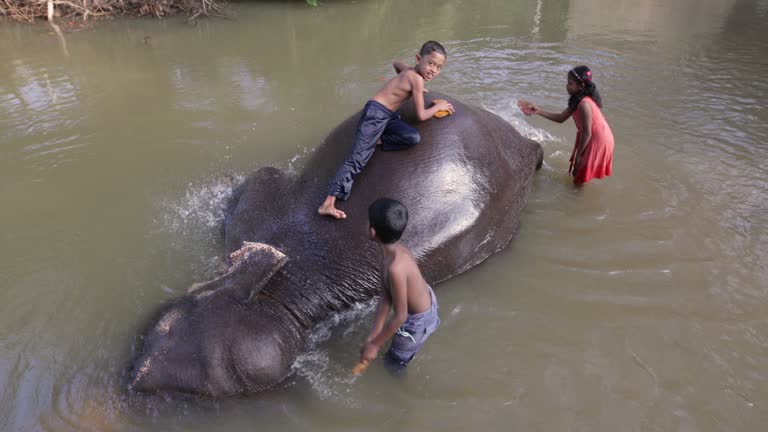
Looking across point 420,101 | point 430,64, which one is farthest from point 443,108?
point 430,64

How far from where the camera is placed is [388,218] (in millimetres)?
2498

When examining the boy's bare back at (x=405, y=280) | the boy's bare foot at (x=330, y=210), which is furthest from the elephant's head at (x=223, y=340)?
the boy's bare back at (x=405, y=280)

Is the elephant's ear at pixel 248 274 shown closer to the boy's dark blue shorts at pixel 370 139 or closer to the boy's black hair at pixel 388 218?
the boy's dark blue shorts at pixel 370 139

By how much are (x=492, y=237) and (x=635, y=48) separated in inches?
310

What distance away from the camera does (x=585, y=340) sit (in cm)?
356

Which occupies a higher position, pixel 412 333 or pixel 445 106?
pixel 445 106

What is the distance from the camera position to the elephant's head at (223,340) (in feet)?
9.50

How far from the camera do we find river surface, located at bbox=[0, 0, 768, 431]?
3123 mm

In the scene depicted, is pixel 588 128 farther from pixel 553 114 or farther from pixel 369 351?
pixel 369 351

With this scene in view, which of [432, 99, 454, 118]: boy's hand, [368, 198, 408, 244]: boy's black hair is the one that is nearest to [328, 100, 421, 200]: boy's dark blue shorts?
[432, 99, 454, 118]: boy's hand

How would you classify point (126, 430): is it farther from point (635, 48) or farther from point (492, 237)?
point (635, 48)

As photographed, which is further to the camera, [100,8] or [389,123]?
[100,8]

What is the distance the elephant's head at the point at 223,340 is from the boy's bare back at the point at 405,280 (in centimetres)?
92

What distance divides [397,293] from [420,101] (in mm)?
1908
